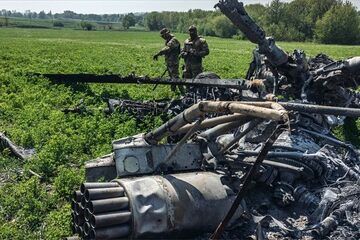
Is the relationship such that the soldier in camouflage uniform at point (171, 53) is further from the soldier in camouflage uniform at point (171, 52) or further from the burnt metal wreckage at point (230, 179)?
the burnt metal wreckage at point (230, 179)

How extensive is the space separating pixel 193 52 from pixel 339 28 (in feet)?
196

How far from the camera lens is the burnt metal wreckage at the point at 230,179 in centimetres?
521

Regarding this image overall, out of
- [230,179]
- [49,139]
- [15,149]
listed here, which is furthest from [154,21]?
[230,179]

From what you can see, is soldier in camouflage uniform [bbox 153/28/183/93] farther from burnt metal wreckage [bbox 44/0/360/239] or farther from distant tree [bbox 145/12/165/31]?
distant tree [bbox 145/12/165/31]

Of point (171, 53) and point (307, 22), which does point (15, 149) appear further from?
point (307, 22)

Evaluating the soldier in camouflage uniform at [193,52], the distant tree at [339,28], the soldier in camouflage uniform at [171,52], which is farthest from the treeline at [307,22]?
the soldier in camouflage uniform at [193,52]

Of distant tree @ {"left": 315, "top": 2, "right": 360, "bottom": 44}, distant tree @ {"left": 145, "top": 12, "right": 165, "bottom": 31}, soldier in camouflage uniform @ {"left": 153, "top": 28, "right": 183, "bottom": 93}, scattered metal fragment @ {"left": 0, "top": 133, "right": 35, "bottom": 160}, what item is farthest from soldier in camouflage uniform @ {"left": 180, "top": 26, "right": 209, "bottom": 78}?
distant tree @ {"left": 145, "top": 12, "right": 165, "bottom": 31}

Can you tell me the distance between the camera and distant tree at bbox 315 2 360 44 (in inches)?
2719

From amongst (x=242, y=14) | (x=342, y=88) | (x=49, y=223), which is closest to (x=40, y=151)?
(x=49, y=223)

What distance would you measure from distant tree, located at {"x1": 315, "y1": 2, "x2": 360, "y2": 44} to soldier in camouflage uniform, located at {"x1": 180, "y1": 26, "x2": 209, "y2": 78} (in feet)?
189

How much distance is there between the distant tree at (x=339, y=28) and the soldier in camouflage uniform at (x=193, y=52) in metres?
57.7

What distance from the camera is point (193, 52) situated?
49.8 feet

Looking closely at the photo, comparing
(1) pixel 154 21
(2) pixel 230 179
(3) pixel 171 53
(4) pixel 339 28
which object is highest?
(3) pixel 171 53

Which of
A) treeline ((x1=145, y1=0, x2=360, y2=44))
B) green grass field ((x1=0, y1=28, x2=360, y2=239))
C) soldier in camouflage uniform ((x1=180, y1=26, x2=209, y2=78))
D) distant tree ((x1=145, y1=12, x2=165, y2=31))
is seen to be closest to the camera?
green grass field ((x1=0, y1=28, x2=360, y2=239))
